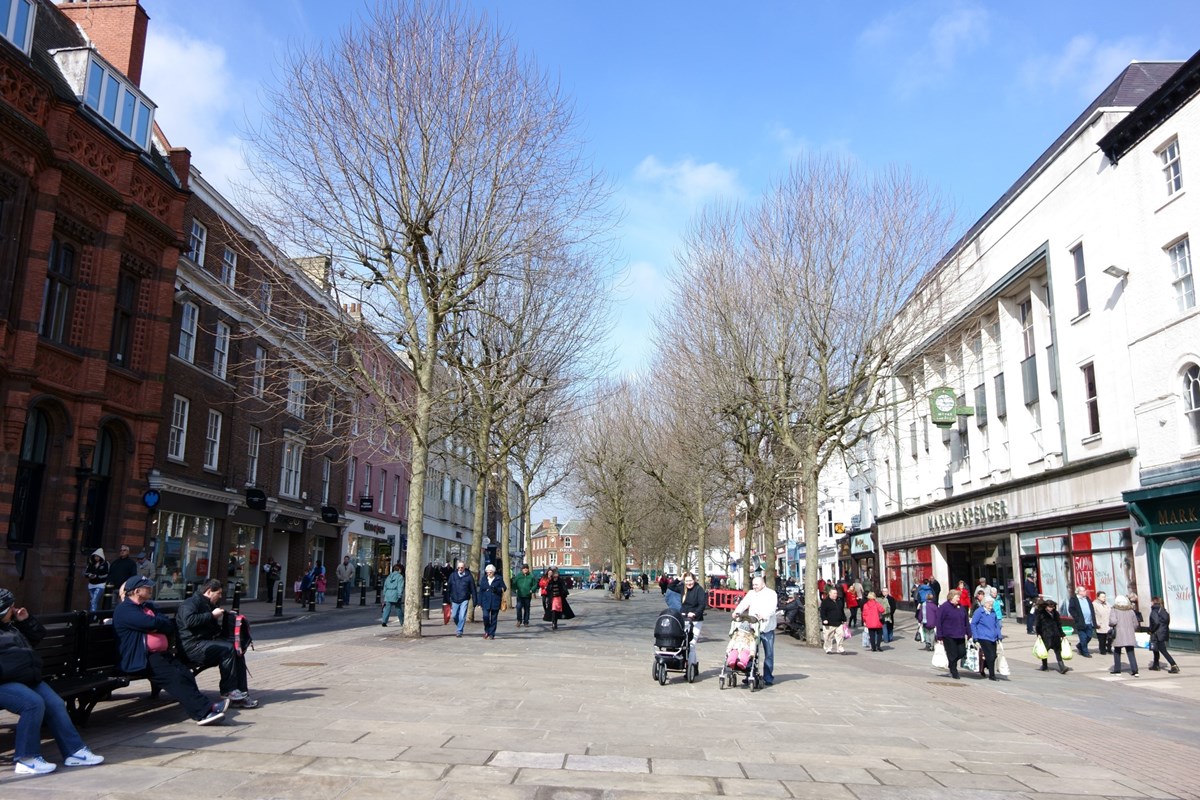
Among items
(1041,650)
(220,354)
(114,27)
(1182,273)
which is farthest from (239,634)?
(114,27)

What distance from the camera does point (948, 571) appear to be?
1404 inches

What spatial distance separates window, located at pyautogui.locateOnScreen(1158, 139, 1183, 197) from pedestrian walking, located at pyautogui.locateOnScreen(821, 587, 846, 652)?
12.6 metres

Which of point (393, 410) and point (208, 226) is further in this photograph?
point (208, 226)

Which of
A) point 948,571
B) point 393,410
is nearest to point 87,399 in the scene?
point 393,410

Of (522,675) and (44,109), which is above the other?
(44,109)

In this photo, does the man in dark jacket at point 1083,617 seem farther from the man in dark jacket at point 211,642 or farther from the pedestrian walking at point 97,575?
the pedestrian walking at point 97,575

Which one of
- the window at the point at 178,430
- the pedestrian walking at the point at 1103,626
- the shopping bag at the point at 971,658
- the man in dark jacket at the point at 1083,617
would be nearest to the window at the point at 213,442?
the window at the point at 178,430

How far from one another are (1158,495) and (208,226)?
28095 millimetres

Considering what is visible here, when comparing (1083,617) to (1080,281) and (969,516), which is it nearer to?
(1080,281)

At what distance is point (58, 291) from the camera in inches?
816

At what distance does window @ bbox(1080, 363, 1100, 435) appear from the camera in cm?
2389

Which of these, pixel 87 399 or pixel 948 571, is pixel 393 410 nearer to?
pixel 87 399

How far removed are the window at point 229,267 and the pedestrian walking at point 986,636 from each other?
24.7 m

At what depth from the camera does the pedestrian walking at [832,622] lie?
64.4 feet
